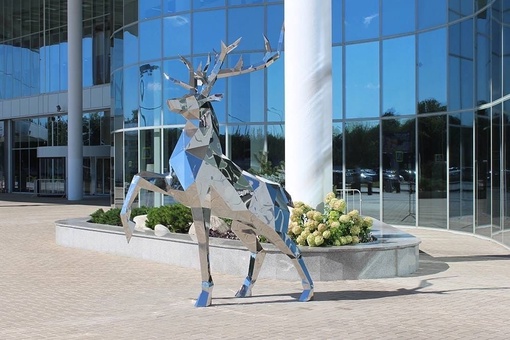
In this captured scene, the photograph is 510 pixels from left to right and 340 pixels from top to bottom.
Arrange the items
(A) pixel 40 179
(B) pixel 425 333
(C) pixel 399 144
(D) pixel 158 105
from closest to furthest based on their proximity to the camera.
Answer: (B) pixel 425 333 → (C) pixel 399 144 → (D) pixel 158 105 → (A) pixel 40 179

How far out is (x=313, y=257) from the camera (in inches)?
425

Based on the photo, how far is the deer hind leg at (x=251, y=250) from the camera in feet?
30.2

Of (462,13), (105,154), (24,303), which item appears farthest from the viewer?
(105,154)

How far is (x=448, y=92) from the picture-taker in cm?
2055

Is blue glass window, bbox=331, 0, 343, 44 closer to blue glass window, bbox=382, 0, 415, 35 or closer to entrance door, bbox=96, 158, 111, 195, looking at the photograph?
blue glass window, bbox=382, 0, 415, 35

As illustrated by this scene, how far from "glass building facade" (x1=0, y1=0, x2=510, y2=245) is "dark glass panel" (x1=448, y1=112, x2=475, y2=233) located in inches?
1.3

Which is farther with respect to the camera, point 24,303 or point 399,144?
point 399,144

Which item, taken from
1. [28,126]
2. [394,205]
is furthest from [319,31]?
[28,126]

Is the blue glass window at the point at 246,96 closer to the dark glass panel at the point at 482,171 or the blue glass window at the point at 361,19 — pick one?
the blue glass window at the point at 361,19

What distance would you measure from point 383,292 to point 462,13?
1241cm

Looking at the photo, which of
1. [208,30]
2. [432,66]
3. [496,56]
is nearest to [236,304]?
[496,56]

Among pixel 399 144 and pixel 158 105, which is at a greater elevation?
pixel 158 105

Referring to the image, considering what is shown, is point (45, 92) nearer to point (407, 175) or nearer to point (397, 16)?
point (397, 16)

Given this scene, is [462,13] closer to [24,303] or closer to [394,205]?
[394,205]
